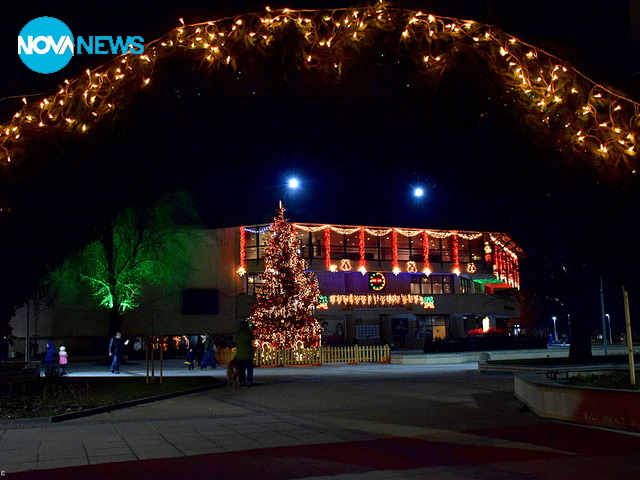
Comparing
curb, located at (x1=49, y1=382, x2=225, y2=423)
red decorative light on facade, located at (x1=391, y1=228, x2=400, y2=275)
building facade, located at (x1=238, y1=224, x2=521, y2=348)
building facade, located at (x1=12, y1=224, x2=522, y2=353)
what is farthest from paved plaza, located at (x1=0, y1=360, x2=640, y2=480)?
red decorative light on facade, located at (x1=391, y1=228, x2=400, y2=275)

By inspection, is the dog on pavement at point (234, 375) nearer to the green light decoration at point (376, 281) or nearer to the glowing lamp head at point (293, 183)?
the glowing lamp head at point (293, 183)

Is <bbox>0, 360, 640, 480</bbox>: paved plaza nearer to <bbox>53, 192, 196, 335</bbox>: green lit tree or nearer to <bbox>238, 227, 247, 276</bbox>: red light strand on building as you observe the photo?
<bbox>53, 192, 196, 335</bbox>: green lit tree

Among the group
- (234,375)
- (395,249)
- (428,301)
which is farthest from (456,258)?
(234,375)

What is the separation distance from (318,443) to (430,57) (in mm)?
5597

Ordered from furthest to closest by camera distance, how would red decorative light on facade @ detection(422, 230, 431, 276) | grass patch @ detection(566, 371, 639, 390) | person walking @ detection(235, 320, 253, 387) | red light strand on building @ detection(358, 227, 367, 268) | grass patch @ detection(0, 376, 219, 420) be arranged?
red decorative light on facade @ detection(422, 230, 431, 276) < red light strand on building @ detection(358, 227, 367, 268) < person walking @ detection(235, 320, 253, 387) < grass patch @ detection(0, 376, 219, 420) < grass patch @ detection(566, 371, 639, 390)

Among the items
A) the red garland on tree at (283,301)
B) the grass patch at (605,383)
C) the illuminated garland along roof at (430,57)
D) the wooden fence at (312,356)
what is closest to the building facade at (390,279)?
the wooden fence at (312,356)

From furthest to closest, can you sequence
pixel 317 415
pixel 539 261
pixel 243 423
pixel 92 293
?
pixel 92 293 → pixel 539 261 → pixel 317 415 → pixel 243 423

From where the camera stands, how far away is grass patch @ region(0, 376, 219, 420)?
1299 centimetres

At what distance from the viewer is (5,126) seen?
34.7ft

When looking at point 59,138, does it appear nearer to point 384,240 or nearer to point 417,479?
point 417,479

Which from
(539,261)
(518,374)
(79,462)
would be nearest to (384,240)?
(539,261)

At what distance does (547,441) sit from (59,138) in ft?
27.9

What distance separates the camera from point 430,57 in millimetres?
9359

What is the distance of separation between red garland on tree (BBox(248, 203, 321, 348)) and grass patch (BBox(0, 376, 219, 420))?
493 inches
